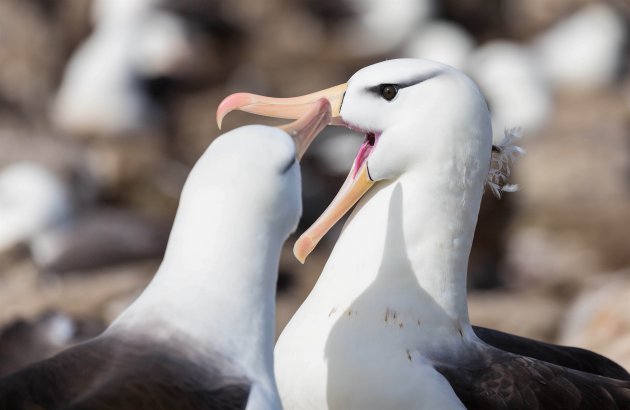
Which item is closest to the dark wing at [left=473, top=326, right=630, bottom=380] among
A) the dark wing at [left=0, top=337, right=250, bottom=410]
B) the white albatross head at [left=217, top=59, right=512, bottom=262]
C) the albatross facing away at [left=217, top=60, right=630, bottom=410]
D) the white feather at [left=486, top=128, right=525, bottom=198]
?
the albatross facing away at [left=217, top=60, right=630, bottom=410]

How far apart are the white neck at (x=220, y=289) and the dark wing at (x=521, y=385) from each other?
615 mm

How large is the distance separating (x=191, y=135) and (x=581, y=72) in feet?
19.9

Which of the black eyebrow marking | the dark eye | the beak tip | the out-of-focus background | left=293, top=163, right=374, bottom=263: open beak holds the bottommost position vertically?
the out-of-focus background

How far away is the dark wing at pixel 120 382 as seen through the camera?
2.86 meters

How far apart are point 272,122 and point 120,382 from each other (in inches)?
368

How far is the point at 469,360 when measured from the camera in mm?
3658

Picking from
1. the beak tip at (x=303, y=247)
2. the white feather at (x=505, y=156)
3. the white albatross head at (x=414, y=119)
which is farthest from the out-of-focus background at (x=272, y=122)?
the beak tip at (x=303, y=247)

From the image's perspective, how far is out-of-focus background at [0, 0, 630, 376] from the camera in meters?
8.13

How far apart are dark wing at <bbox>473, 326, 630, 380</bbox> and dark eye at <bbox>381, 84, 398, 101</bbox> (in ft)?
2.80

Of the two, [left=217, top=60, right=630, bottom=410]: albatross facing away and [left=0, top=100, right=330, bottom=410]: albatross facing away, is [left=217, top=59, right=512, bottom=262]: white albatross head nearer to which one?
[left=217, top=60, right=630, bottom=410]: albatross facing away

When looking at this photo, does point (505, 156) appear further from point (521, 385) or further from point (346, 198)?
point (521, 385)

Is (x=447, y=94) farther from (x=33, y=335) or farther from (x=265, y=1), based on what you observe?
(x=265, y=1)

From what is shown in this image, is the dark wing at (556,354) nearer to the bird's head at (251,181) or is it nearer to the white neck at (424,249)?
the white neck at (424,249)

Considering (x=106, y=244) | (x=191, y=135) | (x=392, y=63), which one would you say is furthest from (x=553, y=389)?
(x=191, y=135)
